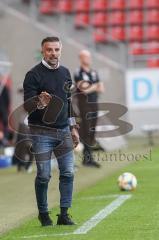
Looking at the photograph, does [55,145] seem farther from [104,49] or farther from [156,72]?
[104,49]

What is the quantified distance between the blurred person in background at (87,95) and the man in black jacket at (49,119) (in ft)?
21.4

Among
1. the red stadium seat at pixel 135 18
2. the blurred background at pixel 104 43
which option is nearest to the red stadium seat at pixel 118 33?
the blurred background at pixel 104 43

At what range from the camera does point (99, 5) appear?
2822cm

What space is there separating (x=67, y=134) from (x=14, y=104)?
16.9 m

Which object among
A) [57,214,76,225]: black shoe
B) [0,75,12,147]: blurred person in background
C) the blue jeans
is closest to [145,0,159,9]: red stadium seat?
[0,75,12,147]: blurred person in background

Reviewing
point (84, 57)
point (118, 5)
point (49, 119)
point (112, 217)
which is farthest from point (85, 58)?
point (118, 5)

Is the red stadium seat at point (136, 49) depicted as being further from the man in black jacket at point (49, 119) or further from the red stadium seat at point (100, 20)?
the man in black jacket at point (49, 119)

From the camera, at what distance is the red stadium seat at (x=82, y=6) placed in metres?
27.9

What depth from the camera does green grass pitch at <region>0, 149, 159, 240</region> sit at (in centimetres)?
786

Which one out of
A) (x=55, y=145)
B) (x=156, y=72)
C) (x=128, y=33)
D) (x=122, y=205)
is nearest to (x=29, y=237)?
(x=55, y=145)

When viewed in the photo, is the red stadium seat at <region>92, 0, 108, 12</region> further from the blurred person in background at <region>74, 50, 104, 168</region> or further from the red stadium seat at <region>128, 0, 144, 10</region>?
the blurred person in background at <region>74, 50, 104, 168</region>

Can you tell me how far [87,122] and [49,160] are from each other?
7292mm

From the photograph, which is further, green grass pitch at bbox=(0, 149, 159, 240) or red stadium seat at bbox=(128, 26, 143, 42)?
red stadium seat at bbox=(128, 26, 143, 42)

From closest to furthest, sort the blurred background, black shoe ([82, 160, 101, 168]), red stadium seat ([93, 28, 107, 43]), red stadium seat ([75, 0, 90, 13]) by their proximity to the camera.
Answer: black shoe ([82, 160, 101, 168])
the blurred background
red stadium seat ([93, 28, 107, 43])
red stadium seat ([75, 0, 90, 13])
